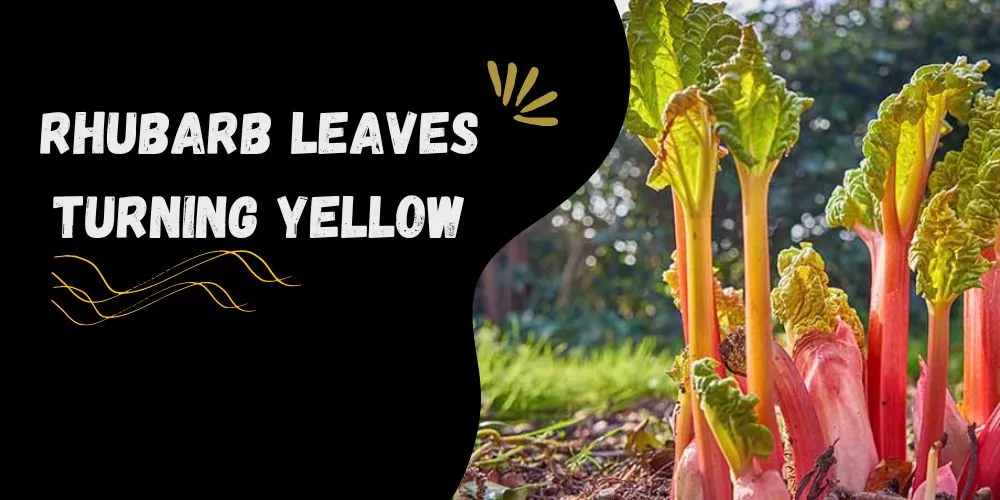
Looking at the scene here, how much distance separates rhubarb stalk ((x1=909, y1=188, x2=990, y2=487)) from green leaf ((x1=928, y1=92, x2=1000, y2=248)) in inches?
0.6

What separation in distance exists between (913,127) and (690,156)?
0.34 m

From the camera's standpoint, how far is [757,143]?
108cm

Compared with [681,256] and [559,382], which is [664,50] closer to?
[681,256]

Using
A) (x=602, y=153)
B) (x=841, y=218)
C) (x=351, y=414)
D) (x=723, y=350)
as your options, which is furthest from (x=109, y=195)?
(x=841, y=218)

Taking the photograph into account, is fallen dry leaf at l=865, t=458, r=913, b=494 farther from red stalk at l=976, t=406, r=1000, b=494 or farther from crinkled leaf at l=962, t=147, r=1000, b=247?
crinkled leaf at l=962, t=147, r=1000, b=247

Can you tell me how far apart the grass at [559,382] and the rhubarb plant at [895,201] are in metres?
1.71

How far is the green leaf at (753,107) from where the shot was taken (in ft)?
3.45

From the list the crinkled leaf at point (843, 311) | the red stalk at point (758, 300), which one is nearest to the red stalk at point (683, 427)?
the red stalk at point (758, 300)

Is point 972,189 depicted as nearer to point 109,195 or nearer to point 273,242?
point 273,242

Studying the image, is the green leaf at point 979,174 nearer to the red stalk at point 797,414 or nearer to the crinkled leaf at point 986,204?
the crinkled leaf at point 986,204

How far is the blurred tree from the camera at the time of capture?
5050mm

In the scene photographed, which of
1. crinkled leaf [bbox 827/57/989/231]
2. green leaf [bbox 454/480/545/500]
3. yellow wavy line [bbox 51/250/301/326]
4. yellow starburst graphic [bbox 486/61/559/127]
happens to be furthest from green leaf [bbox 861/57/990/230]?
yellow wavy line [bbox 51/250/301/326]

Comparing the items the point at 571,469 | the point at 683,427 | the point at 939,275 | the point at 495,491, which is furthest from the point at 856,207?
the point at 571,469

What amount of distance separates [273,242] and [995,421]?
106cm
